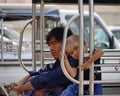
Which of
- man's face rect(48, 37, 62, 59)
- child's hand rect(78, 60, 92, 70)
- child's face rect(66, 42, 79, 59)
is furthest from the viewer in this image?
man's face rect(48, 37, 62, 59)

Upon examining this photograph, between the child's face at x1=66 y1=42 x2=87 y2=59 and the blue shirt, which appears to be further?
the blue shirt

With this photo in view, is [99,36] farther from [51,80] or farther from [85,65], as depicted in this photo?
[85,65]

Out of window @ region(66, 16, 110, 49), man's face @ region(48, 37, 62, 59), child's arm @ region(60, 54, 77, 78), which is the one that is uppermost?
man's face @ region(48, 37, 62, 59)

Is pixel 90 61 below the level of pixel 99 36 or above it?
above

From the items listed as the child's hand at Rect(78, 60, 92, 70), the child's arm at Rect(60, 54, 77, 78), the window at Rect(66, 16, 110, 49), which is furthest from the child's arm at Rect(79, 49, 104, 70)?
the window at Rect(66, 16, 110, 49)

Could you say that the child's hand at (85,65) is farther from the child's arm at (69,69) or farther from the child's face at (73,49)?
the child's face at (73,49)

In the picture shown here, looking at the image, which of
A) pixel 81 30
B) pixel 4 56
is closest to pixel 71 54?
pixel 81 30

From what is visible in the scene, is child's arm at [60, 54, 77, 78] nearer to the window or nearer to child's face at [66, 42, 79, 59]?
child's face at [66, 42, 79, 59]

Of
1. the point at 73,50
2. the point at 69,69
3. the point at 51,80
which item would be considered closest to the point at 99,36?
the point at 51,80

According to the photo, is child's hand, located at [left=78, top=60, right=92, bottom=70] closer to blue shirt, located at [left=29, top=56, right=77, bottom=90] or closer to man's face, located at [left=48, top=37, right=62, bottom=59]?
blue shirt, located at [left=29, top=56, right=77, bottom=90]

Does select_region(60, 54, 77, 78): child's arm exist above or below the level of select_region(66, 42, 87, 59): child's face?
below

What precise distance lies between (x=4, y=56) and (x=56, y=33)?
160 inches

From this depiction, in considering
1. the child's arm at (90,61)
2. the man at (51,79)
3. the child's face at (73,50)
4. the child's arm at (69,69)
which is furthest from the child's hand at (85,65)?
the man at (51,79)

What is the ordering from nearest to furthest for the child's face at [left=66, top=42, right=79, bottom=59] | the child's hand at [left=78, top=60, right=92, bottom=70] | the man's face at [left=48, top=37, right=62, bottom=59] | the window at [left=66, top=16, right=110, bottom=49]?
the child's hand at [left=78, top=60, right=92, bottom=70] < the child's face at [left=66, top=42, right=79, bottom=59] < the man's face at [left=48, top=37, right=62, bottom=59] < the window at [left=66, top=16, right=110, bottom=49]
